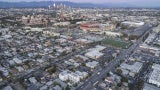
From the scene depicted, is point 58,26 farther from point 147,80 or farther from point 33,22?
point 147,80

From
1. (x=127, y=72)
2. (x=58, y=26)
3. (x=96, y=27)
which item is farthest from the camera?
(x=58, y=26)

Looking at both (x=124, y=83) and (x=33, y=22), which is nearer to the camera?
(x=124, y=83)

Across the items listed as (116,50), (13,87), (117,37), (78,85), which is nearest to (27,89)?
(13,87)

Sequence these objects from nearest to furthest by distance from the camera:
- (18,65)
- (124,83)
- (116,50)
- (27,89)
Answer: (27,89) < (124,83) < (18,65) < (116,50)

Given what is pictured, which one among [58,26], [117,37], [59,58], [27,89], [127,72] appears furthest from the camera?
[58,26]

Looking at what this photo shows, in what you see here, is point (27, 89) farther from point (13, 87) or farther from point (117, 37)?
point (117, 37)

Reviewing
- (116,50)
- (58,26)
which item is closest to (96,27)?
(58,26)

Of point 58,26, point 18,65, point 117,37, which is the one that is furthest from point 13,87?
point 58,26

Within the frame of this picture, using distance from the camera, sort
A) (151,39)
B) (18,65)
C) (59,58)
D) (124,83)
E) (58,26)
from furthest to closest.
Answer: (58,26), (151,39), (59,58), (18,65), (124,83)

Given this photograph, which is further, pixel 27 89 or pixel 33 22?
pixel 33 22
